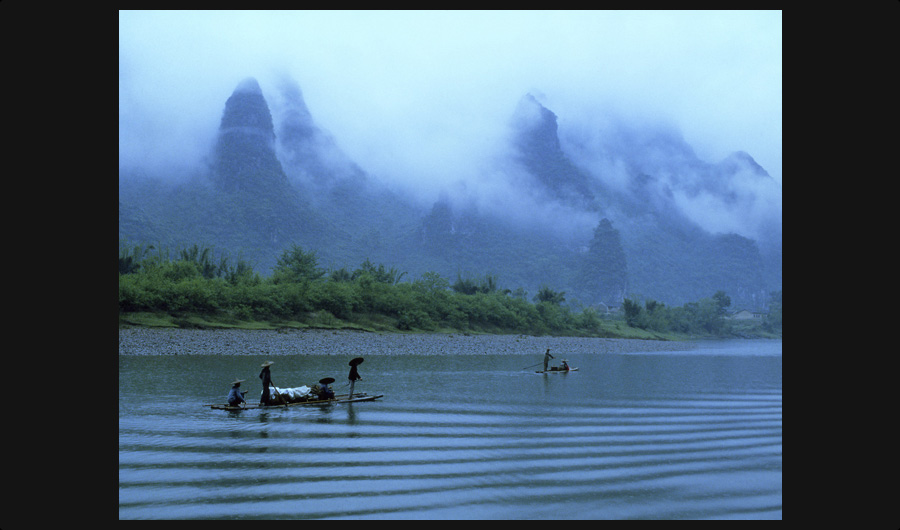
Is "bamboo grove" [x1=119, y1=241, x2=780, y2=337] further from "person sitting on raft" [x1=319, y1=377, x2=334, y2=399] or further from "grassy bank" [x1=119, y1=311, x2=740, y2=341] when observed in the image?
"person sitting on raft" [x1=319, y1=377, x2=334, y2=399]

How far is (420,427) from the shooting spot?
14.5 meters

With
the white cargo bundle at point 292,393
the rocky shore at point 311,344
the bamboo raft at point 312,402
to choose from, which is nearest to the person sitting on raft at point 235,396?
the bamboo raft at point 312,402

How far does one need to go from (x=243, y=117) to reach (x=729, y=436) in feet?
495

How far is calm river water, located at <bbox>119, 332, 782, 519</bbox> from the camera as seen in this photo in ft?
29.0

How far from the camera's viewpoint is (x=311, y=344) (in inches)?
1574

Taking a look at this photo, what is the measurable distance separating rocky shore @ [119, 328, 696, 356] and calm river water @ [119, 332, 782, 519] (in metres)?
11.2

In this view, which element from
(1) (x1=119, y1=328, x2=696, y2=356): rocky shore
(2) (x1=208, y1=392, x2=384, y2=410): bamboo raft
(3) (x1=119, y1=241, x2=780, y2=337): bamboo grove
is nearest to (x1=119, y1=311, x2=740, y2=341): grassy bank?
(3) (x1=119, y1=241, x2=780, y2=337): bamboo grove

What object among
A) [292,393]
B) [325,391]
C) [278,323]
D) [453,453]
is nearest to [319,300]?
[278,323]

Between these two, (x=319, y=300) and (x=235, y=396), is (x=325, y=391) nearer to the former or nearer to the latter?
(x=235, y=396)

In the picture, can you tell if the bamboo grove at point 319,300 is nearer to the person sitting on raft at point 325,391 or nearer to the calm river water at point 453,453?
the calm river water at point 453,453

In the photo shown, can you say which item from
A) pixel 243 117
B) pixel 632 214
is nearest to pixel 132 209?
pixel 243 117

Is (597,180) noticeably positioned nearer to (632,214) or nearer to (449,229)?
(632,214)

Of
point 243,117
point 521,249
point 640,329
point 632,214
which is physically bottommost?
point 640,329

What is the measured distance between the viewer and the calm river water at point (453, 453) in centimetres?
883
